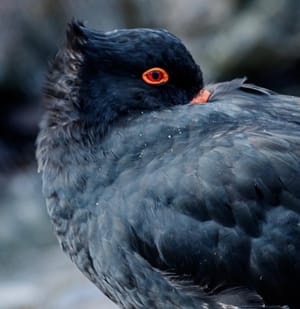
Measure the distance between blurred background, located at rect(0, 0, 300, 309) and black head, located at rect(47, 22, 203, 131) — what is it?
239 inches

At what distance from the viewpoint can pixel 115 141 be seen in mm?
5141

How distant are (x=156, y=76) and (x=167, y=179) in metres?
0.73

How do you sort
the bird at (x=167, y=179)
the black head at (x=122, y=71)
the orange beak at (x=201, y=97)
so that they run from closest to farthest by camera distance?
1. the bird at (x=167, y=179)
2. the black head at (x=122, y=71)
3. the orange beak at (x=201, y=97)

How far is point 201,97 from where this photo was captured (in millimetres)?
5398

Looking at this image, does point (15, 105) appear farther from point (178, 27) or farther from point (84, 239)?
point (84, 239)

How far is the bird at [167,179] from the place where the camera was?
15.5 feet

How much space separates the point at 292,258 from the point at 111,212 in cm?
97

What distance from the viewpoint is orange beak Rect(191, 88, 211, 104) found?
5364 millimetres

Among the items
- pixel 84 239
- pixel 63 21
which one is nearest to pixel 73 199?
pixel 84 239

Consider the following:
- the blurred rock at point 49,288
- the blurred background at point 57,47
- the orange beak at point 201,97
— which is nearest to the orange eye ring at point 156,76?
the orange beak at point 201,97

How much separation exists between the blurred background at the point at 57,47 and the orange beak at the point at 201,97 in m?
6.07

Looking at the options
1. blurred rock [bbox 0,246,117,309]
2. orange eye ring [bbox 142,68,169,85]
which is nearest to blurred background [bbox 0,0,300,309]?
blurred rock [bbox 0,246,117,309]

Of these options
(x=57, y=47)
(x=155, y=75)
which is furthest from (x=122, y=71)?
→ (x=57, y=47)

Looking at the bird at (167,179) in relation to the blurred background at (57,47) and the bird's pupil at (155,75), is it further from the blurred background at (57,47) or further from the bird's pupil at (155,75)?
the blurred background at (57,47)
